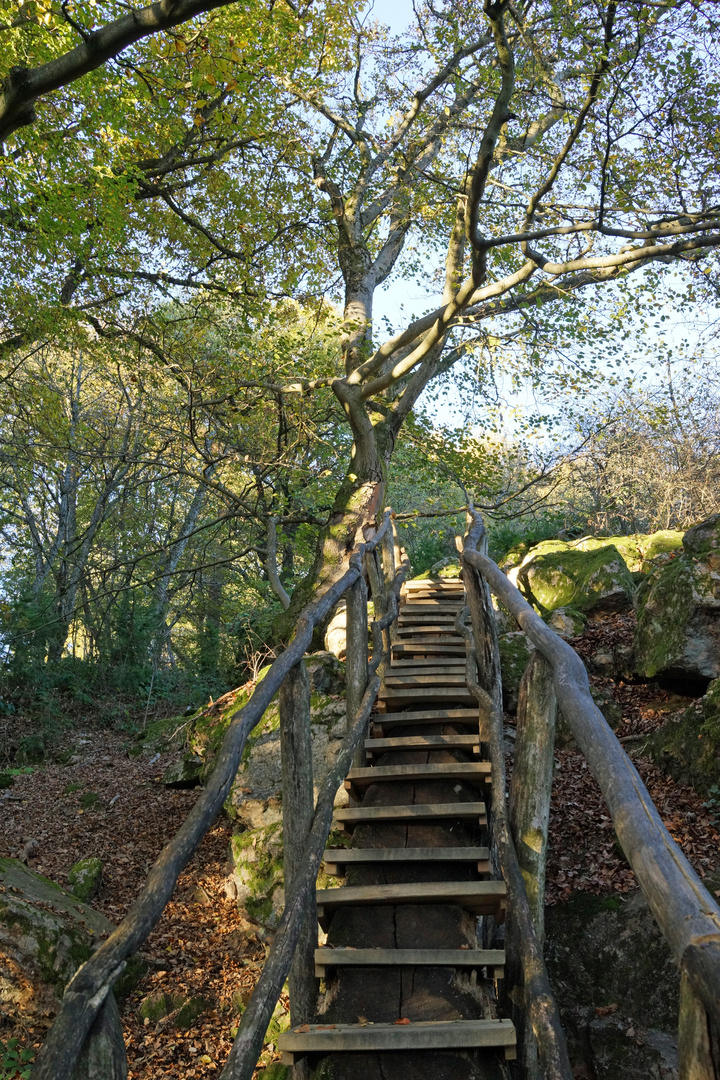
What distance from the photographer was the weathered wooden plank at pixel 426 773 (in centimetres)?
459

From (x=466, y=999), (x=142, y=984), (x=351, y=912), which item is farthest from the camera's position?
(x=142, y=984)

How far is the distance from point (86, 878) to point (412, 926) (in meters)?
4.36

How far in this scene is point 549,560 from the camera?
1132 cm


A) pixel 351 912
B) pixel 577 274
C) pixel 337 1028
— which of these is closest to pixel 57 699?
pixel 351 912

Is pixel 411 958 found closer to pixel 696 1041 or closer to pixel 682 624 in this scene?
pixel 696 1041

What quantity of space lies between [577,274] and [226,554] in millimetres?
12362

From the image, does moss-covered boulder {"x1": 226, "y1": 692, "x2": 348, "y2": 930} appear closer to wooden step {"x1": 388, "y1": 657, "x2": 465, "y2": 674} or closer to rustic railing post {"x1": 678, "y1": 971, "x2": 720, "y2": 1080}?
wooden step {"x1": 388, "y1": 657, "x2": 465, "y2": 674}

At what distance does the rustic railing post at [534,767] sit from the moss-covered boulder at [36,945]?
11.0 feet

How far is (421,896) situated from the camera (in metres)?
3.57

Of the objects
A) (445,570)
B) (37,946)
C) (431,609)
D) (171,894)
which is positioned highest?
(445,570)

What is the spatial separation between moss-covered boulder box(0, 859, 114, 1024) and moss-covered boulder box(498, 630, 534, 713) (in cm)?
461

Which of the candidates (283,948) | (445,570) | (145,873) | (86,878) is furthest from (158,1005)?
(445,570)

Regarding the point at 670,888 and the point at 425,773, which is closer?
the point at 670,888

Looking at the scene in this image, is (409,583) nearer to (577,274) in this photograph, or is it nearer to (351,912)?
(577,274)
